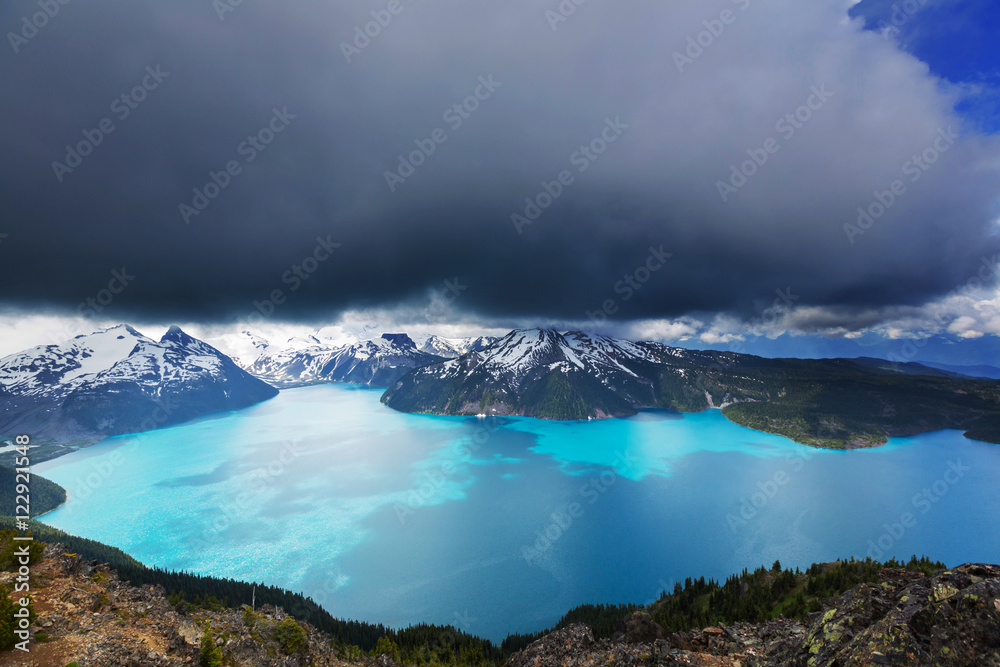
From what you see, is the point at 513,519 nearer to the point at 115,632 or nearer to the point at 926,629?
the point at 115,632

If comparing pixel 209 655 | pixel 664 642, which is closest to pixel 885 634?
pixel 664 642

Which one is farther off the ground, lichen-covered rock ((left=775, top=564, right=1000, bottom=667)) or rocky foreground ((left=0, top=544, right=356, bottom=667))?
lichen-covered rock ((left=775, top=564, right=1000, bottom=667))

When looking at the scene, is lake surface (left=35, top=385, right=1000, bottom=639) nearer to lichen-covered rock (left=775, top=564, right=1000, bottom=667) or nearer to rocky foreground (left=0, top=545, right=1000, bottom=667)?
rocky foreground (left=0, top=545, right=1000, bottom=667)

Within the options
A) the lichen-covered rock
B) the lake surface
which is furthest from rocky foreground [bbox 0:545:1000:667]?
the lake surface

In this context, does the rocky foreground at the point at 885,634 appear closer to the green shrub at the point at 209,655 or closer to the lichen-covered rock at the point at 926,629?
the lichen-covered rock at the point at 926,629

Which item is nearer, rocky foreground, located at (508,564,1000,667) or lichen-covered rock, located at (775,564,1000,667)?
lichen-covered rock, located at (775,564,1000,667)

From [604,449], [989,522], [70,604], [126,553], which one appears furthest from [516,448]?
[70,604]
